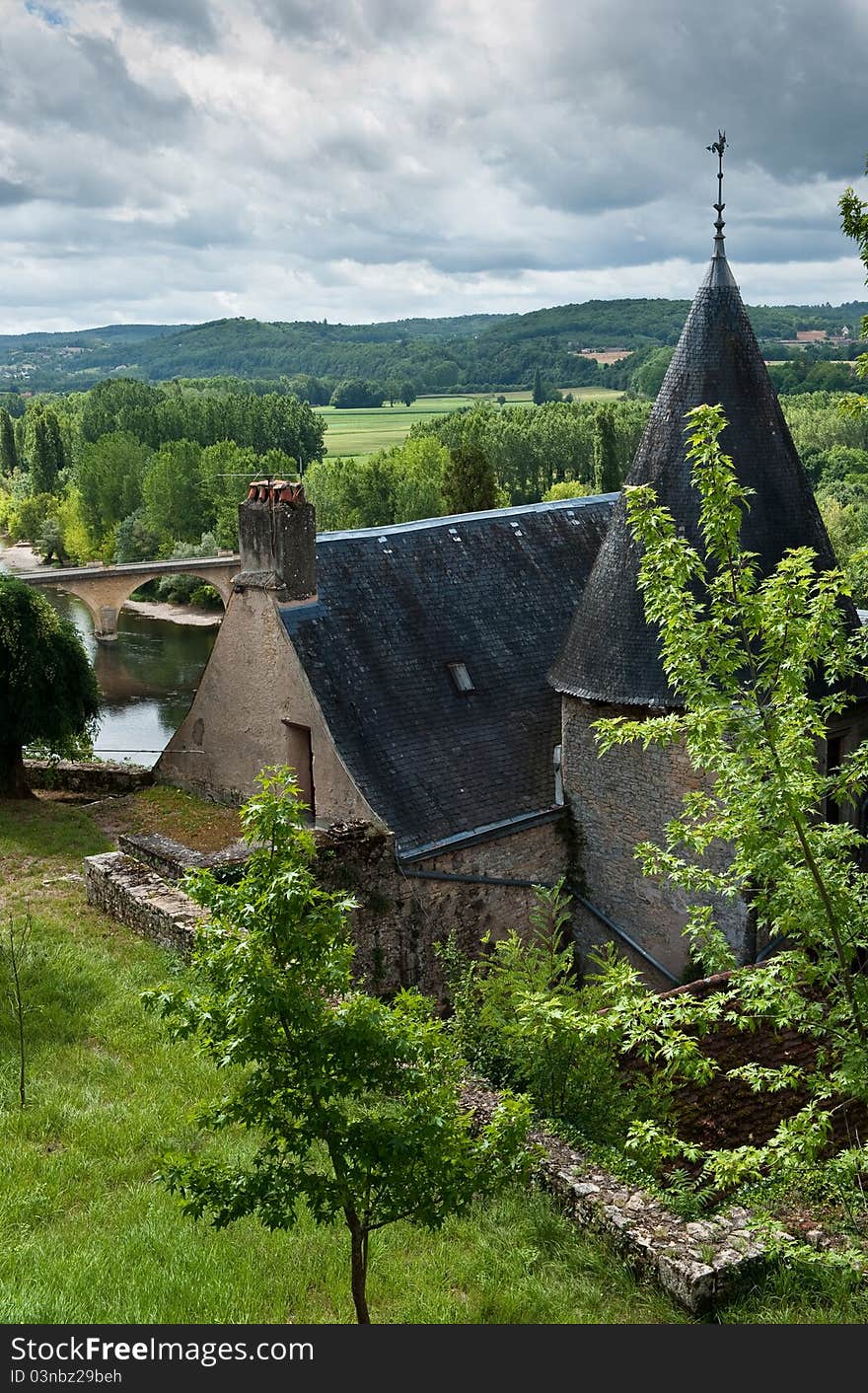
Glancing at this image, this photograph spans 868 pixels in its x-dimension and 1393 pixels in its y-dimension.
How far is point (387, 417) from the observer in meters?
159

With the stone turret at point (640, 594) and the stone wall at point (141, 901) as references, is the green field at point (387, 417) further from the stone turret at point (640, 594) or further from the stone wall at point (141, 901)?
the stone wall at point (141, 901)

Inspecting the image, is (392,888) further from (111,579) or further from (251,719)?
(111,579)

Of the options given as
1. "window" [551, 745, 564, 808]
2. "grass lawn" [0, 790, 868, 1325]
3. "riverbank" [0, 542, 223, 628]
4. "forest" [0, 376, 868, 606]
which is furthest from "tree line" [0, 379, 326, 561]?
"grass lawn" [0, 790, 868, 1325]

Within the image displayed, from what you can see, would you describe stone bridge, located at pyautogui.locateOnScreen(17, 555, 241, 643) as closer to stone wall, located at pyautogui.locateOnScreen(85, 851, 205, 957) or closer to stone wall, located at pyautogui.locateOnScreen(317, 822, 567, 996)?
stone wall, located at pyautogui.locateOnScreen(317, 822, 567, 996)

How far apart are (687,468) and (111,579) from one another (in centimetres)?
4412

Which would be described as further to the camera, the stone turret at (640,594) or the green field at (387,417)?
the green field at (387,417)

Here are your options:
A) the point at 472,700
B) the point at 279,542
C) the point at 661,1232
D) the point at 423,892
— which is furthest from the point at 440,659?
the point at 661,1232

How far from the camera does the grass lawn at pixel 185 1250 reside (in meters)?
6.62

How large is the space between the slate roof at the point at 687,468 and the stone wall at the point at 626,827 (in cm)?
59

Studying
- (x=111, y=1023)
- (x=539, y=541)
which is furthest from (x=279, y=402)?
(x=111, y=1023)

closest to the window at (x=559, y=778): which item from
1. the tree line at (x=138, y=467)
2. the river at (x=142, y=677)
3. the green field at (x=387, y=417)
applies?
the river at (x=142, y=677)

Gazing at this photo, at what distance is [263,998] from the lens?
540 centimetres

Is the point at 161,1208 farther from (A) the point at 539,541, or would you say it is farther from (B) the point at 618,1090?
(A) the point at 539,541

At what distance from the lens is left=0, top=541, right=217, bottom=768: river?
42156mm
